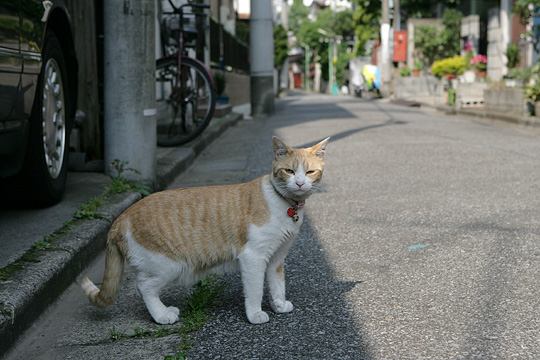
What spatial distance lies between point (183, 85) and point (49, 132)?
3.71m

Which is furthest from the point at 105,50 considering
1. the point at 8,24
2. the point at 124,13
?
the point at 8,24

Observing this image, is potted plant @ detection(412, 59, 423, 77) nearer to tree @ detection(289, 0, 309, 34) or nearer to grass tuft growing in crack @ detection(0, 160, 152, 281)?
grass tuft growing in crack @ detection(0, 160, 152, 281)

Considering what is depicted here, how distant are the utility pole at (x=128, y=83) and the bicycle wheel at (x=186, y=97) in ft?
7.77

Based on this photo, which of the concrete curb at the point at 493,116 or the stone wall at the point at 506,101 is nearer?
the concrete curb at the point at 493,116

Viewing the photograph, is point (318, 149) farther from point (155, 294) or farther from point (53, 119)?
point (53, 119)

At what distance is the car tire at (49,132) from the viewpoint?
388 cm

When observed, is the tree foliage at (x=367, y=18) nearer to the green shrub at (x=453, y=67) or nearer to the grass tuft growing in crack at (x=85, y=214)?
the green shrub at (x=453, y=67)

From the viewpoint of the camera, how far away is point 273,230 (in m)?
2.75

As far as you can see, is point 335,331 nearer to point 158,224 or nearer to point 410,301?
point 410,301

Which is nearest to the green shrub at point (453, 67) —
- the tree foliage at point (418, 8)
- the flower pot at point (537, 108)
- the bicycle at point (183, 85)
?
the tree foliage at point (418, 8)

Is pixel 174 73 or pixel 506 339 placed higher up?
pixel 174 73

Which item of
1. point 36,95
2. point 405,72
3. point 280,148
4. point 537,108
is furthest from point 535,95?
point 405,72

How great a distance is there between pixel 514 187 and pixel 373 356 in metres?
3.76

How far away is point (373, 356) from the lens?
243 cm
